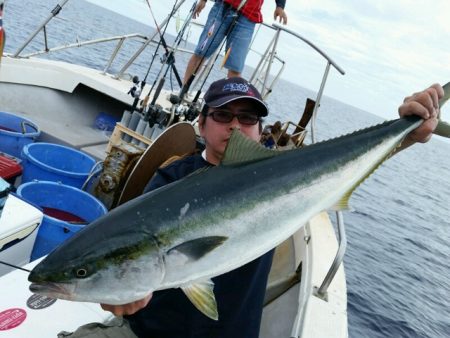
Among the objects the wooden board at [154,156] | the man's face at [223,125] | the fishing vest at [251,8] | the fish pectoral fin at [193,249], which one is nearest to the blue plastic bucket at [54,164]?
the wooden board at [154,156]

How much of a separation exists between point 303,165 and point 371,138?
508 mm

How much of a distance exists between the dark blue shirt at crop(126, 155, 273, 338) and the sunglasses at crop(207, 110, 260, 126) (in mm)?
900


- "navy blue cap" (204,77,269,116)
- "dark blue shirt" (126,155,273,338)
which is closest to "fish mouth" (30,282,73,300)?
"dark blue shirt" (126,155,273,338)

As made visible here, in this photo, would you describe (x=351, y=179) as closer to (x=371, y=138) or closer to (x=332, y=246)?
(x=371, y=138)

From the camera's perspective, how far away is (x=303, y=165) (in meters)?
1.90

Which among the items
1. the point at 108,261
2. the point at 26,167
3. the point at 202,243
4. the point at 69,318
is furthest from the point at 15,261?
the point at 202,243

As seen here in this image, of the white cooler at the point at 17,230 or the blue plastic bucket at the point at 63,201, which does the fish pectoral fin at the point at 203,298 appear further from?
the blue plastic bucket at the point at 63,201

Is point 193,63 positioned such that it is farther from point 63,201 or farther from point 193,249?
point 193,249

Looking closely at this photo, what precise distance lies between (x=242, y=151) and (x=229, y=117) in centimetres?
78

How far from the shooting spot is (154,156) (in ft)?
12.1

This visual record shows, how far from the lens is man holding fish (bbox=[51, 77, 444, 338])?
1.58m

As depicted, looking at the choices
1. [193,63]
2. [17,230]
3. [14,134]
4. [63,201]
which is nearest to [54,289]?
[17,230]

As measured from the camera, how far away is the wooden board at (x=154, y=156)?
3633mm

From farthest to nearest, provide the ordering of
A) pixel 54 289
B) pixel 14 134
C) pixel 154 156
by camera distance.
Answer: pixel 14 134 → pixel 154 156 → pixel 54 289
